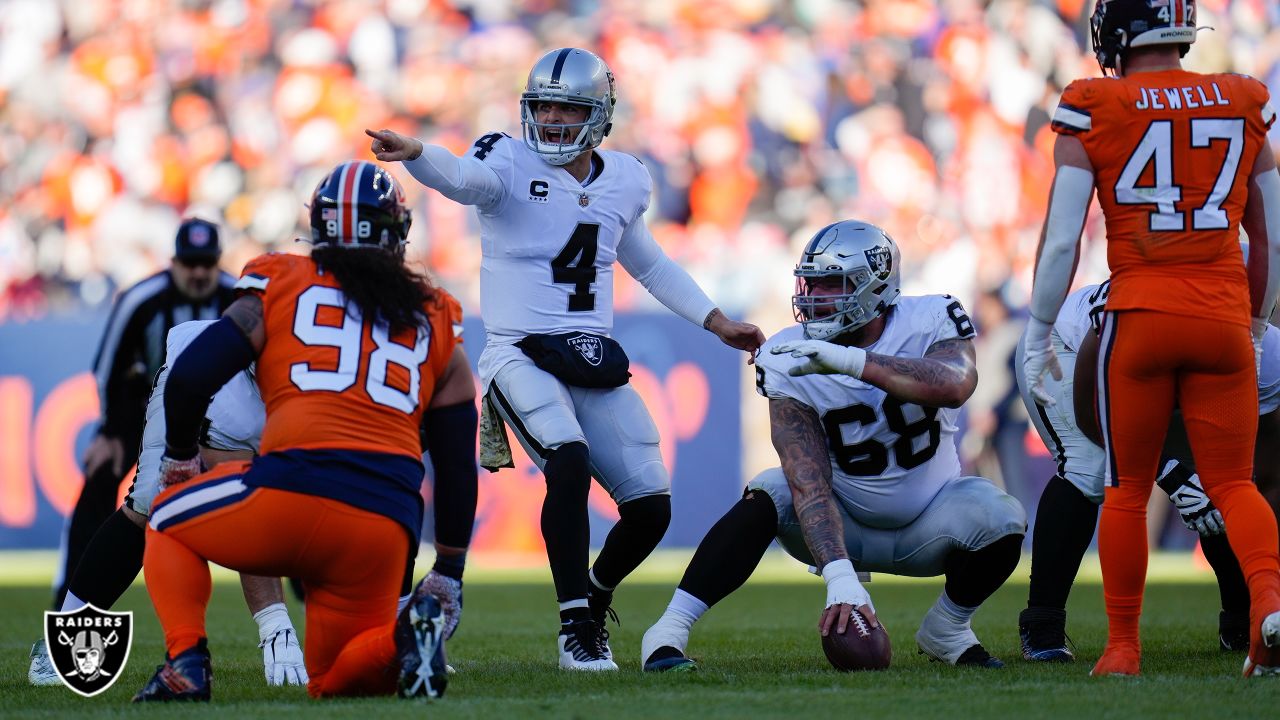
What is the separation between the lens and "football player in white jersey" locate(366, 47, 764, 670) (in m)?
5.01

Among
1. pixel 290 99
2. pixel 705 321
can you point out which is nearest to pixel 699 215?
pixel 290 99

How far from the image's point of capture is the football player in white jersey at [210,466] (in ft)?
14.6

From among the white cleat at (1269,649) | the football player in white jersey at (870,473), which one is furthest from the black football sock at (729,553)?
the white cleat at (1269,649)

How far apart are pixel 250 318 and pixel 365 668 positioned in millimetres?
859

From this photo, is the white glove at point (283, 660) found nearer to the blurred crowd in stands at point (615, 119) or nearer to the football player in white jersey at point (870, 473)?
the football player in white jersey at point (870, 473)

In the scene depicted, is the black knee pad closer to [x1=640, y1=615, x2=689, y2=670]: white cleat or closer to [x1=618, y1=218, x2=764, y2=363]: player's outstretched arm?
[x1=640, y1=615, x2=689, y2=670]: white cleat

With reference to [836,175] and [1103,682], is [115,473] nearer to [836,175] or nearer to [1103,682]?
[1103,682]

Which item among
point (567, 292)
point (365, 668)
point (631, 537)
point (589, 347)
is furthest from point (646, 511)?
point (365, 668)

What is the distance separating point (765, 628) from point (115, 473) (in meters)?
2.99

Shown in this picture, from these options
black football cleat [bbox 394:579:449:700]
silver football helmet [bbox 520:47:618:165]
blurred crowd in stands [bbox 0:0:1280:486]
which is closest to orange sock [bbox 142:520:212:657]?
black football cleat [bbox 394:579:449:700]

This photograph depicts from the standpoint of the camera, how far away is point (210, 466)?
4.74 m

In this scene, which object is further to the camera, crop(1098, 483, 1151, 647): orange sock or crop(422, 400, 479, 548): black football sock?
crop(1098, 483, 1151, 647): orange sock

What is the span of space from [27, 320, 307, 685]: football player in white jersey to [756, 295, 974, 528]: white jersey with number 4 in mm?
1532

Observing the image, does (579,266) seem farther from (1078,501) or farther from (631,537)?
(1078,501)
